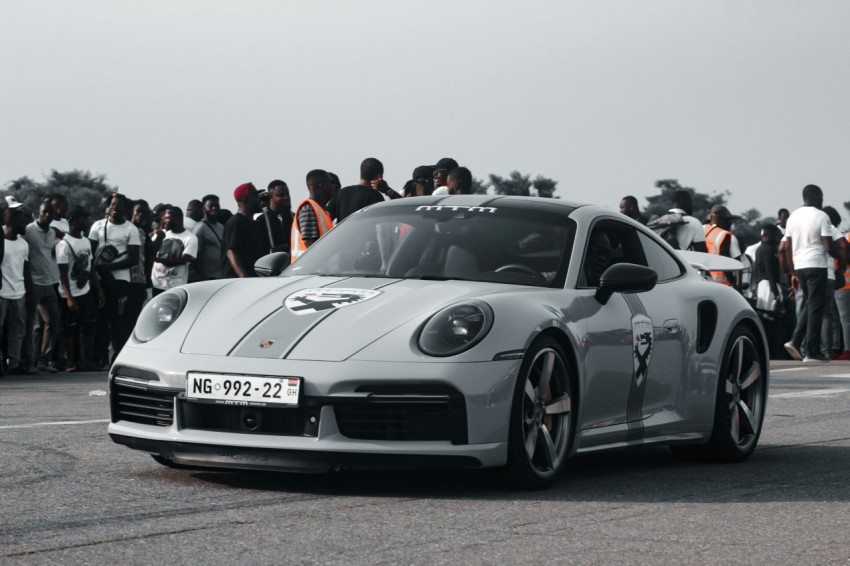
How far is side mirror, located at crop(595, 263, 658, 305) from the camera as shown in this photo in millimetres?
6789

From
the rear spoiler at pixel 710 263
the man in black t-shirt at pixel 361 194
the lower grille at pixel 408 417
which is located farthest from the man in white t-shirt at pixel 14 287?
the lower grille at pixel 408 417

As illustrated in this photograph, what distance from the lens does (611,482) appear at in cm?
667

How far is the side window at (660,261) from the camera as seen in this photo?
307 inches

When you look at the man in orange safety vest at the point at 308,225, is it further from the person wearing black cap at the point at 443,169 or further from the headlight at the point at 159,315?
the headlight at the point at 159,315

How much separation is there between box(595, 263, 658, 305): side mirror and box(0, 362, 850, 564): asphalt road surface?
2.78 feet

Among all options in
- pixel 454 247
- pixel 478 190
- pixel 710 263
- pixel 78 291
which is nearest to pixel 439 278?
pixel 454 247

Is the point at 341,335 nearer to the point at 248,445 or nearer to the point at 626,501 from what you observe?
the point at 248,445

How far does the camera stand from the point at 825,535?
5246 mm

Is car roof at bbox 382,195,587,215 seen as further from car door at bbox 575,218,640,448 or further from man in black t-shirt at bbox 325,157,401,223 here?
man in black t-shirt at bbox 325,157,401,223

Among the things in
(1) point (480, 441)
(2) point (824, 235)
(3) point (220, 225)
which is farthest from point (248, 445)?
(2) point (824, 235)

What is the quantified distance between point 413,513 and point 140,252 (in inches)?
427

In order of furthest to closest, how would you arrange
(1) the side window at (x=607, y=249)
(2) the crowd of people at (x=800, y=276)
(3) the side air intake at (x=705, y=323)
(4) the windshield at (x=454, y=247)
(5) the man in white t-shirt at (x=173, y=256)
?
(2) the crowd of people at (x=800, y=276) → (5) the man in white t-shirt at (x=173, y=256) → (3) the side air intake at (x=705, y=323) → (1) the side window at (x=607, y=249) → (4) the windshield at (x=454, y=247)

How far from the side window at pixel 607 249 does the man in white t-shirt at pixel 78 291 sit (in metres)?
8.73

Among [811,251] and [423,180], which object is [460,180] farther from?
[811,251]
